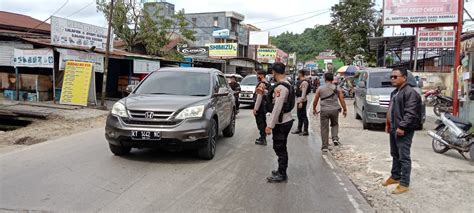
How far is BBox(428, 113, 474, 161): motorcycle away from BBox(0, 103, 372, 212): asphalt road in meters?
2.59

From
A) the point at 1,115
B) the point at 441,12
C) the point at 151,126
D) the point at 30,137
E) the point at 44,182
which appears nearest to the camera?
the point at 44,182

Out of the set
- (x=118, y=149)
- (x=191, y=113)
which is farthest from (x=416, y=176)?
(x=118, y=149)

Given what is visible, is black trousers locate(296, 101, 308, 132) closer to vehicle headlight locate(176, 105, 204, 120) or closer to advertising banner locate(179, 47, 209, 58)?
vehicle headlight locate(176, 105, 204, 120)

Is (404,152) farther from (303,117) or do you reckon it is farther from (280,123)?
(303,117)

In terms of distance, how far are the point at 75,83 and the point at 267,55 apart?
39.2 metres

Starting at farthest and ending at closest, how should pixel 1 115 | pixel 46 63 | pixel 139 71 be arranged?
pixel 139 71, pixel 46 63, pixel 1 115

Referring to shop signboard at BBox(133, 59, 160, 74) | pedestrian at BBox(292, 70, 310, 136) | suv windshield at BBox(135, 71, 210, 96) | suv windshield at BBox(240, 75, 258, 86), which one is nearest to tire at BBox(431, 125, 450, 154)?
pedestrian at BBox(292, 70, 310, 136)

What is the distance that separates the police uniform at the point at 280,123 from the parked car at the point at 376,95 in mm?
6903

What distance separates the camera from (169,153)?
827 cm

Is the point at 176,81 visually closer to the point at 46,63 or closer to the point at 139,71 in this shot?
the point at 46,63

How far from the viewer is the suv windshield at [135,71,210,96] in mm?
8242

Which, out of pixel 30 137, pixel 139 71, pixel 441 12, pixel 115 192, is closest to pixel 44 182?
pixel 115 192

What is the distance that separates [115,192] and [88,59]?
45.0ft

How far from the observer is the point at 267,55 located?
54.6 m
